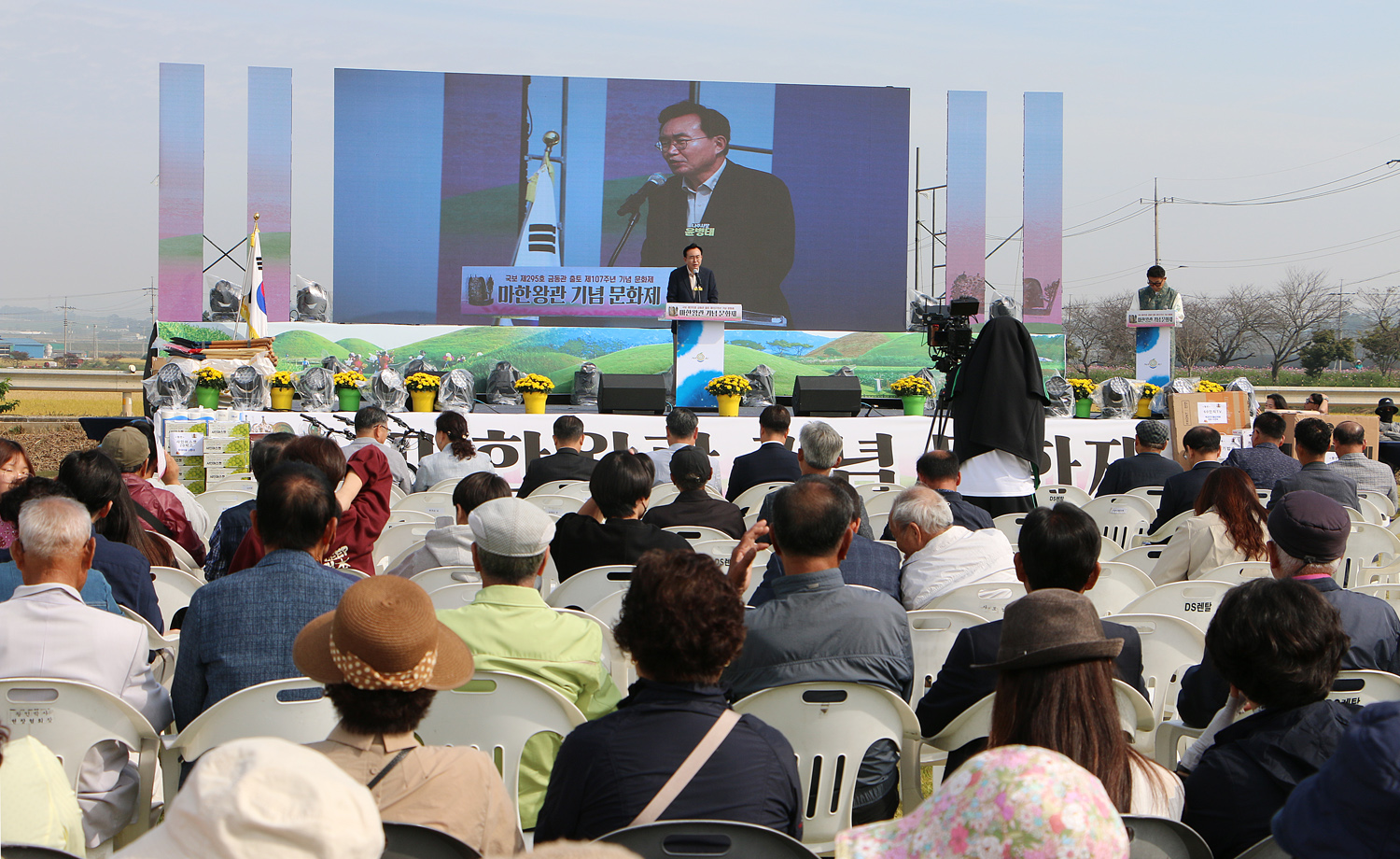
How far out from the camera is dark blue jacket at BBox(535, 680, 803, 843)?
1.68 metres

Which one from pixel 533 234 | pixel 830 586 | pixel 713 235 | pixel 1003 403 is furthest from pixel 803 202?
pixel 830 586

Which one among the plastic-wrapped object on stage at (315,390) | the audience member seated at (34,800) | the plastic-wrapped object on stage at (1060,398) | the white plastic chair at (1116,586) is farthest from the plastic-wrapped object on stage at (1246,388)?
the audience member seated at (34,800)

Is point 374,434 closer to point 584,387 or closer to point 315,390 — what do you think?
point 315,390

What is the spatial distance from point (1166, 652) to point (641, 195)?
12.0m

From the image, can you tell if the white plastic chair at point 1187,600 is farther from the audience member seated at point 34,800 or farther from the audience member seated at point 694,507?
the audience member seated at point 34,800

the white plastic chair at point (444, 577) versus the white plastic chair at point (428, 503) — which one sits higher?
the white plastic chair at point (428, 503)

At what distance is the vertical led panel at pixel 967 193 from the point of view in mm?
13914

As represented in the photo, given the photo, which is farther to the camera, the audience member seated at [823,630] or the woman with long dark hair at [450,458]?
the woman with long dark hair at [450,458]

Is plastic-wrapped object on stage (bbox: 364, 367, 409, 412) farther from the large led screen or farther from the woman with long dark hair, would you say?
the large led screen

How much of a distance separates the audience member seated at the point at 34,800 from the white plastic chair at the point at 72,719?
0.41m

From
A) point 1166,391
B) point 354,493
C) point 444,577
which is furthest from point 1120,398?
point 444,577

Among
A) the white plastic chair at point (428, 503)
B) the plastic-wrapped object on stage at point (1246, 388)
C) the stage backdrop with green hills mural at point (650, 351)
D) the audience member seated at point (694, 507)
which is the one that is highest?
the stage backdrop with green hills mural at point (650, 351)

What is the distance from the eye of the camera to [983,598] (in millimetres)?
3250

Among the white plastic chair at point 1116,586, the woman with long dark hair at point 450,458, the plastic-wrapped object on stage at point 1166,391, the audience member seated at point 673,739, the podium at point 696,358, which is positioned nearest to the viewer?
the audience member seated at point 673,739
